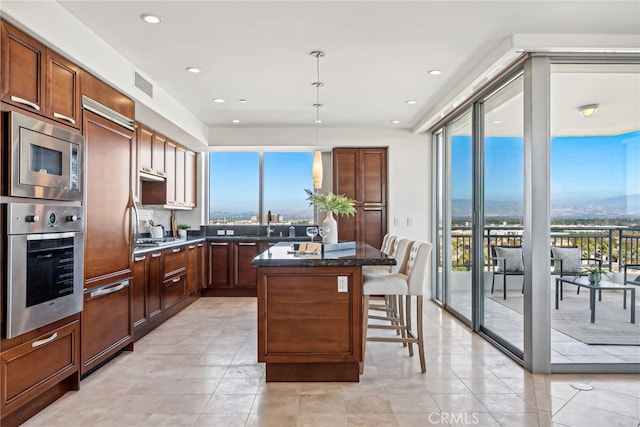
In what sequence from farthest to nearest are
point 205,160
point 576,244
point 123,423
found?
point 205,160 < point 576,244 < point 123,423

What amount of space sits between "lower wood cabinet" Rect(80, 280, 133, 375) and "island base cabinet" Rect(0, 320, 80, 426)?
121mm

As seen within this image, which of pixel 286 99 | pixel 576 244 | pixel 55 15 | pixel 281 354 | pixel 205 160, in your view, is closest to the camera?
pixel 55 15

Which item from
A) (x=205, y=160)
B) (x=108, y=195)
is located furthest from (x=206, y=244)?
(x=108, y=195)

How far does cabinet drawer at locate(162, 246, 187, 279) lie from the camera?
471cm

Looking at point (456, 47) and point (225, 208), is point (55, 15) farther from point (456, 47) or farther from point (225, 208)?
point (225, 208)

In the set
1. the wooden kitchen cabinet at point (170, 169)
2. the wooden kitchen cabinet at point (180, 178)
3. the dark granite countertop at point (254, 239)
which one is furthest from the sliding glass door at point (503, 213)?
the wooden kitchen cabinet at point (180, 178)

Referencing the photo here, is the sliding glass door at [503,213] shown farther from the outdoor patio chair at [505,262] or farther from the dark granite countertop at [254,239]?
the dark granite countertop at [254,239]

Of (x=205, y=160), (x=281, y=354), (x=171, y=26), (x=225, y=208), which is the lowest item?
(x=281, y=354)

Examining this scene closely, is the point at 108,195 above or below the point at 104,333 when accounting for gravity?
above

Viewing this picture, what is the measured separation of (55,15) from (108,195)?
126 centimetres

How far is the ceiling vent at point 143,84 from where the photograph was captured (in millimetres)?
3801

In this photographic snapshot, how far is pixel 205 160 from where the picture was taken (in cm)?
700

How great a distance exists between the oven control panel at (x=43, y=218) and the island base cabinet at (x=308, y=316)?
49.4 inches

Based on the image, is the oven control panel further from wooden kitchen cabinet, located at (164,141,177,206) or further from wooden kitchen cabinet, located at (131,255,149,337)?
wooden kitchen cabinet, located at (164,141,177,206)
